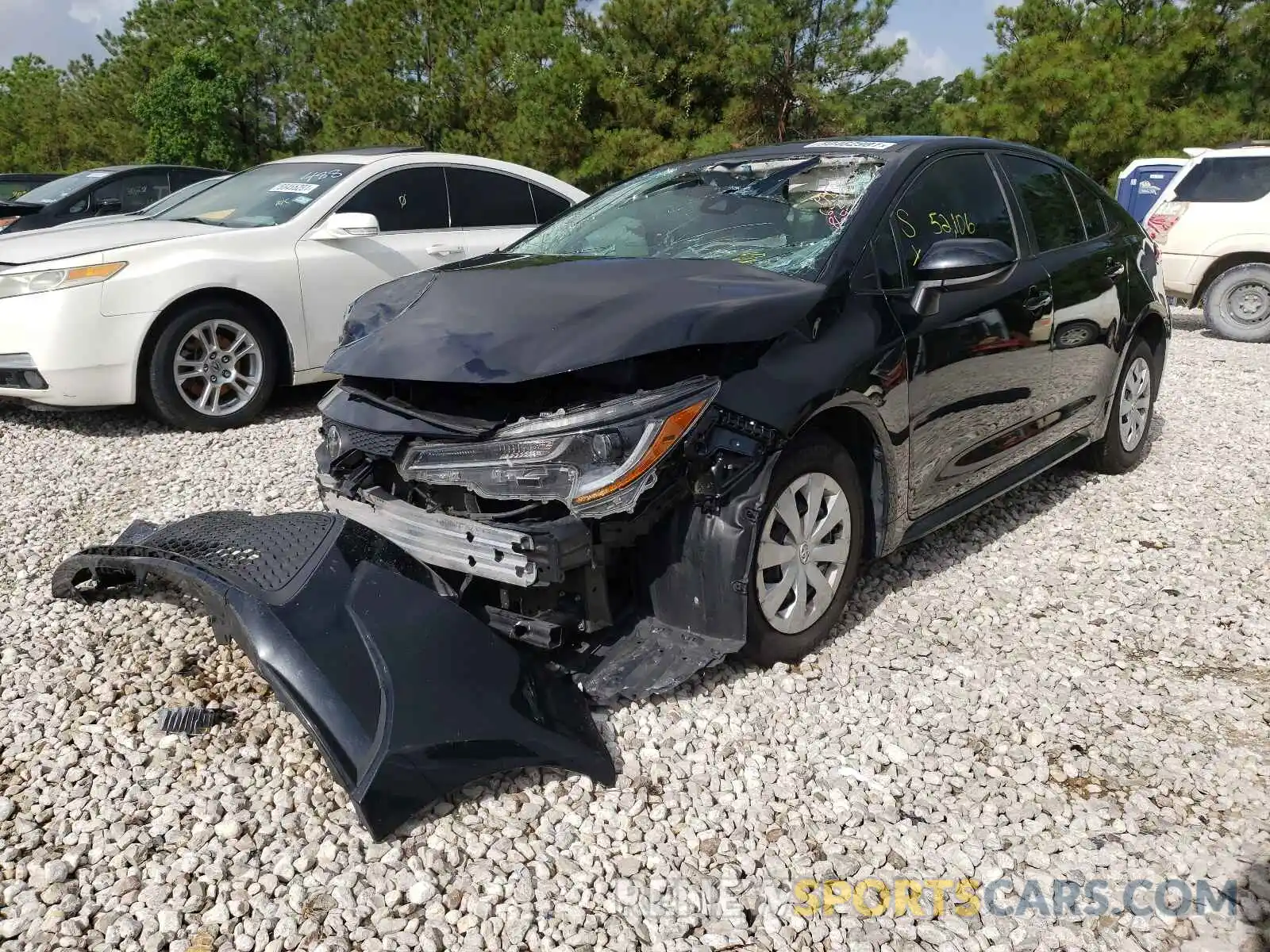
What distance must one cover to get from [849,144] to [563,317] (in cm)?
176

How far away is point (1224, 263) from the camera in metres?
9.99

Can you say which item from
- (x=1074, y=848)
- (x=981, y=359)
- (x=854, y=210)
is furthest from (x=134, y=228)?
(x=1074, y=848)

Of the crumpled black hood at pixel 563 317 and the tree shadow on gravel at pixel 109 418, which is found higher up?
the crumpled black hood at pixel 563 317

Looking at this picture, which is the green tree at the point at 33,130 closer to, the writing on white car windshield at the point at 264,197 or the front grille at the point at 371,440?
the writing on white car windshield at the point at 264,197

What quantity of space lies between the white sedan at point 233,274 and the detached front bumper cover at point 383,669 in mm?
3047

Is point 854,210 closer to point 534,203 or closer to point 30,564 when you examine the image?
point 30,564

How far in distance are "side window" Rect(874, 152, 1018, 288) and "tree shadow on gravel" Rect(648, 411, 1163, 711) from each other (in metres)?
1.16

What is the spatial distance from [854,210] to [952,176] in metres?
0.72

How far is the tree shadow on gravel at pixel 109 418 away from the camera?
5.96 m

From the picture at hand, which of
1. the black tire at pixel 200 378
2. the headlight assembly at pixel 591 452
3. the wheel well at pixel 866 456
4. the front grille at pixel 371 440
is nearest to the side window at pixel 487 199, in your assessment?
the black tire at pixel 200 378

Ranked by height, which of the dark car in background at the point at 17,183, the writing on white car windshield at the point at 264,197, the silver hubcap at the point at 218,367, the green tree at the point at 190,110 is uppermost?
the green tree at the point at 190,110

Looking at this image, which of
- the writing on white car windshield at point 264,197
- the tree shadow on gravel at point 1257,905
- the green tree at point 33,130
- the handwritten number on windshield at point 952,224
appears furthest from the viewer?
the green tree at point 33,130

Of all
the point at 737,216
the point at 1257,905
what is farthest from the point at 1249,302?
the point at 1257,905
